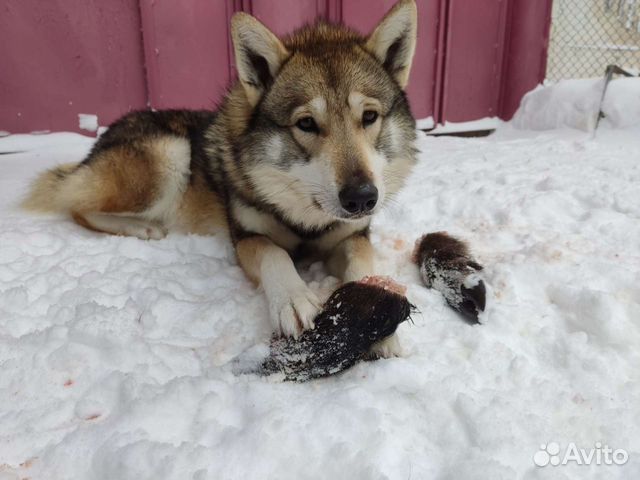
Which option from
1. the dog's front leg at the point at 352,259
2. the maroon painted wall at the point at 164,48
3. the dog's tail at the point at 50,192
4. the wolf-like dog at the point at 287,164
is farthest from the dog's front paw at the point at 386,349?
the maroon painted wall at the point at 164,48

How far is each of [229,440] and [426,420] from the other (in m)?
0.52

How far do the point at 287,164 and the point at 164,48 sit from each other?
379cm

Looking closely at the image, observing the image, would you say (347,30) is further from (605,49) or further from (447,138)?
(605,49)

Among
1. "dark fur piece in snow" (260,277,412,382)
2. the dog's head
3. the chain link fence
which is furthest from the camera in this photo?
the chain link fence

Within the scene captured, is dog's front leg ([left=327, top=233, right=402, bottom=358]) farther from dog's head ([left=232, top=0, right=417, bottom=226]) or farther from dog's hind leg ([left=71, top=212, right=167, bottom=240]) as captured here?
dog's hind leg ([left=71, top=212, right=167, bottom=240])

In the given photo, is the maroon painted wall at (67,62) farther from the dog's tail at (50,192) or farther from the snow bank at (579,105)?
the snow bank at (579,105)

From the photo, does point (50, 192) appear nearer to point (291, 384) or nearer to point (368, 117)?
point (368, 117)

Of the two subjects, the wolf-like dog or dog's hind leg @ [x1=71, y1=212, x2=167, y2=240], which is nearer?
the wolf-like dog

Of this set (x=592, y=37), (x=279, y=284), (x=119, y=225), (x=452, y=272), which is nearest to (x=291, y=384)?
(x=279, y=284)

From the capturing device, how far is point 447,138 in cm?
617

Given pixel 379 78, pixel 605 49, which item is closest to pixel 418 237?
pixel 379 78

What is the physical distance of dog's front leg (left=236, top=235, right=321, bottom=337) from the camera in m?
1.59

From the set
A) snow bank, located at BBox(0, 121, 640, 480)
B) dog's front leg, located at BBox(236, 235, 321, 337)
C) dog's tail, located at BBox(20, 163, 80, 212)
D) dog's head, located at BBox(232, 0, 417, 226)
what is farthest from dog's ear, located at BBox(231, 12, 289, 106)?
dog's tail, located at BBox(20, 163, 80, 212)

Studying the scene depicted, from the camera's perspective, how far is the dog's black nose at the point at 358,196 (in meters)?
1.67
